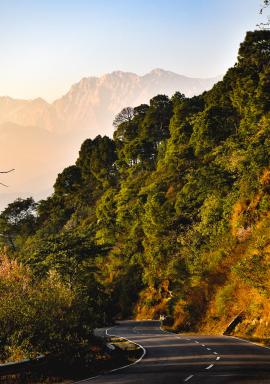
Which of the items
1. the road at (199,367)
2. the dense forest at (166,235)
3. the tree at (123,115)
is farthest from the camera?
the tree at (123,115)

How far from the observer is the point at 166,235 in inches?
2498

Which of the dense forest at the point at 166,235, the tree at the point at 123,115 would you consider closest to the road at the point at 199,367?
the dense forest at the point at 166,235

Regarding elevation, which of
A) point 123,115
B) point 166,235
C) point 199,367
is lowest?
point 199,367

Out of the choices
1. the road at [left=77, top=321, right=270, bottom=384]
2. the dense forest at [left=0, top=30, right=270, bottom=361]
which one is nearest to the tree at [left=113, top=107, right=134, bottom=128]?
the dense forest at [left=0, top=30, right=270, bottom=361]

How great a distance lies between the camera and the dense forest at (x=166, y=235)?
898 inches

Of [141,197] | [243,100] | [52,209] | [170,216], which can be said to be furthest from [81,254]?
[52,209]

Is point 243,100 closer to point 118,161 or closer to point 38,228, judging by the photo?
point 118,161

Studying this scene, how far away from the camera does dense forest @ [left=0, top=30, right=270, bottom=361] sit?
74.8 ft

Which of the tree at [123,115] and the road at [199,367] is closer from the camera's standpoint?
the road at [199,367]

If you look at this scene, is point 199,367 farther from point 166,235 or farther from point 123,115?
point 123,115

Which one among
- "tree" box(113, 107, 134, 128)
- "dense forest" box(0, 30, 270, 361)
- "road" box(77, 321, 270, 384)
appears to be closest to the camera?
"road" box(77, 321, 270, 384)

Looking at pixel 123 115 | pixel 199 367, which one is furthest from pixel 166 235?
pixel 123 115

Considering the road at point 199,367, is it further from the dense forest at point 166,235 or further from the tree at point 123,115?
the tree at point 123,115

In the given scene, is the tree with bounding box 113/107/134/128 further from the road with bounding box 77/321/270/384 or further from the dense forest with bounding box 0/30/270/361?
the road with bounding box 77/321/270/384
